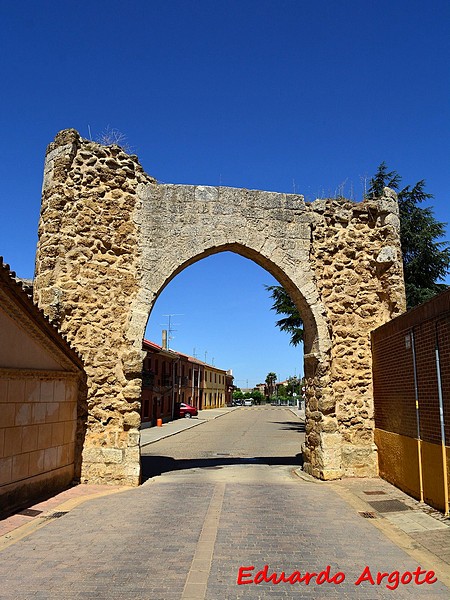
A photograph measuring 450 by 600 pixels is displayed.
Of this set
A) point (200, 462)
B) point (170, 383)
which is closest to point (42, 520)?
point (200, 462)

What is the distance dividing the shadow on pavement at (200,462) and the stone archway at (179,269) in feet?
7.47

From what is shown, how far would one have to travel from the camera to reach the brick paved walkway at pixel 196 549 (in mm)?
4078

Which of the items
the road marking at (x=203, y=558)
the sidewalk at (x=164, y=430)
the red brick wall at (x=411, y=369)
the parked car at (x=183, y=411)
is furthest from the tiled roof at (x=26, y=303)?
the parked car at (x=183, y=411)

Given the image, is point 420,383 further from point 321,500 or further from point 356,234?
point 356,234

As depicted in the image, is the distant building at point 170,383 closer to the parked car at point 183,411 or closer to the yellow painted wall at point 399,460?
the parked car at point 183,411

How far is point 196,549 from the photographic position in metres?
5.11

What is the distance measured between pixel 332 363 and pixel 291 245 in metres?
2.51

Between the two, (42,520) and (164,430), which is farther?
(164,430)

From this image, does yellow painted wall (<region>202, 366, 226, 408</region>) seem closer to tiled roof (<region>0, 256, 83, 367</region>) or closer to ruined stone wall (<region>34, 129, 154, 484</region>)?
ruined stone wall (<region>34, 129, 154, 484</region>)

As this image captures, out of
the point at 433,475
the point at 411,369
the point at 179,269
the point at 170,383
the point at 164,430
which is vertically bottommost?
the point at 164,430

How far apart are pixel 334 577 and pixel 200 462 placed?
8.37 m

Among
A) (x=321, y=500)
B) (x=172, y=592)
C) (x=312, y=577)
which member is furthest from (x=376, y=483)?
(x=172, y=592)

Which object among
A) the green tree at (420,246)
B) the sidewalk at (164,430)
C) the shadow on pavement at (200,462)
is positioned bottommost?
the sidewalk at (164,430)

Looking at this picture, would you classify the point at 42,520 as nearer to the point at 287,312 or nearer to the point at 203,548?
the point at 203,548
